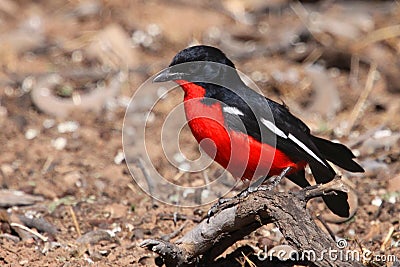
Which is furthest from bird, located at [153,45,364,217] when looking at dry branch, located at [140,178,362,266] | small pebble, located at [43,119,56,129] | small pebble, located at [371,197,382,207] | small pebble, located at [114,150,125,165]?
small pebble, located at [43,119,56,129]

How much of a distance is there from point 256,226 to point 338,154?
654mm

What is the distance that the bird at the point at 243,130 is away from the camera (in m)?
4.04

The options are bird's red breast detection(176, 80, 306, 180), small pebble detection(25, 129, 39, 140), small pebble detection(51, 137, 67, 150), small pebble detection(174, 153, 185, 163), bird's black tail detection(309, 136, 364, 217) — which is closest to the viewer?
bird's red breast detection(176, 80, 306, 180)

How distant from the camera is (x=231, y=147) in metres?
4.02

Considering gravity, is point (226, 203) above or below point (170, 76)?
below

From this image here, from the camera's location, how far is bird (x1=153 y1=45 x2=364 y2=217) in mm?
4043

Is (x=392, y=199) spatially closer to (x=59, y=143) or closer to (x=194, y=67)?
(x=194, y=67)

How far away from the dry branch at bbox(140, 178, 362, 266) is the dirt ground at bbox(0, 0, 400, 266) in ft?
1.10

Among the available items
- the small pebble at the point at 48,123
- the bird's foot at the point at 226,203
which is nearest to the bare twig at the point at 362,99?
the small pebble at the point at 48,123

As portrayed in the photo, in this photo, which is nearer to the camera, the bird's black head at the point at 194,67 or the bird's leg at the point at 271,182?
the bird's leg at the point at 271,182

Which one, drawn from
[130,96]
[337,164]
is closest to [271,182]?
[337,164]

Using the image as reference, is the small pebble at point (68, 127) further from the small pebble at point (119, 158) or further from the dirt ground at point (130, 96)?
the small pebble at point (119, 158)

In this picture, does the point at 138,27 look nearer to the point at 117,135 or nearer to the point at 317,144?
the point at 117,135

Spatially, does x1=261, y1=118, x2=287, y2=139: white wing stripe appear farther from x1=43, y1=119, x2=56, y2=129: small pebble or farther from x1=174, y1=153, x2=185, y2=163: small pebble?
x1=43, y1=119, x2=56, y2=129: small pebble
